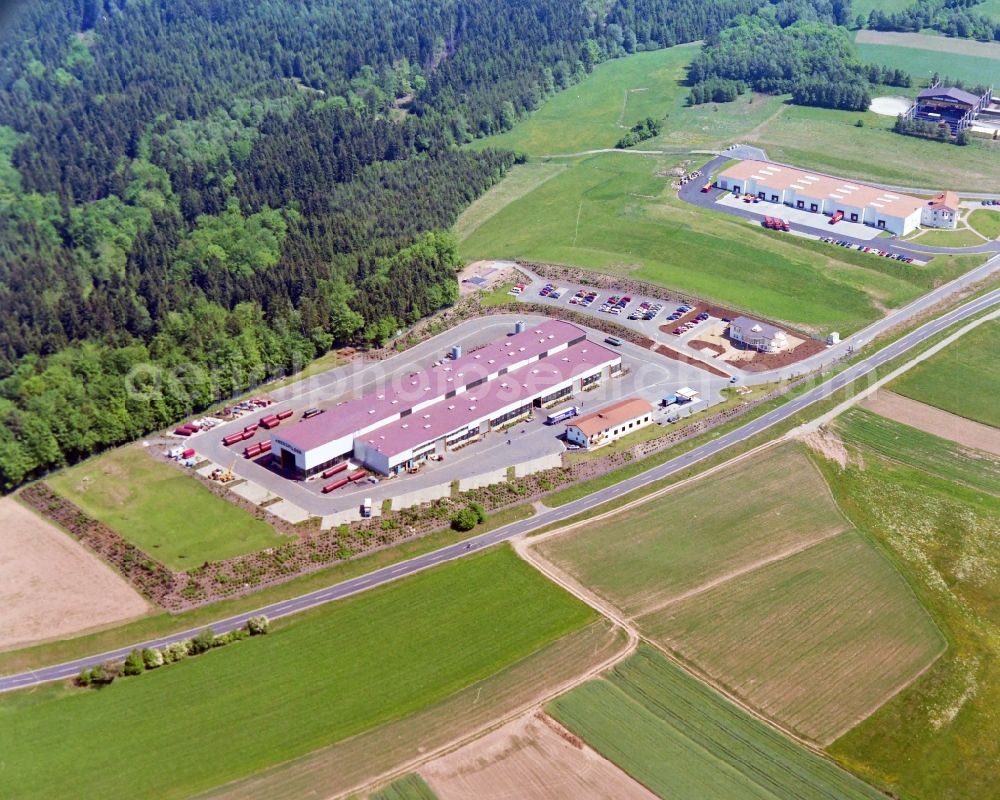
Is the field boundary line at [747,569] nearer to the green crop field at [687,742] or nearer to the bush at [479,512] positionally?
the green crop field at [687,742]

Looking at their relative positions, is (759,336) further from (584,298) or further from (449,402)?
(449,402)

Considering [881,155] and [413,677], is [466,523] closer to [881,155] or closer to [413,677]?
[413,677]

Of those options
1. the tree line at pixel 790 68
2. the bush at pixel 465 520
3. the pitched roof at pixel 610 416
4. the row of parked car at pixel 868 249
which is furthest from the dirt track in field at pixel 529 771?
the tree line at pixel 790 68

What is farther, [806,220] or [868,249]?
[806,220]

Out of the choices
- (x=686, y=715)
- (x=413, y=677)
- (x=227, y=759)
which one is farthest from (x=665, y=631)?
(x=227, y=759)

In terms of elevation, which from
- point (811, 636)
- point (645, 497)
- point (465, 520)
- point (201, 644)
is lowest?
point (811, 636)

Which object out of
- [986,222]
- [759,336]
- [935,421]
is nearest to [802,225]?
[986,222]

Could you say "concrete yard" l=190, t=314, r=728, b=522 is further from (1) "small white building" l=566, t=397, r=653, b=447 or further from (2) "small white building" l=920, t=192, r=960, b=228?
(2) "small white building" l=920, t=192, r=960, b=228

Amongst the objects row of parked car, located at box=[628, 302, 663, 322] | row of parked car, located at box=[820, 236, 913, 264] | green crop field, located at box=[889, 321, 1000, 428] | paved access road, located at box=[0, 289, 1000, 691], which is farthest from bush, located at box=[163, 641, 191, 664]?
row of parked car, located at box=[820, 236, 913, 264]

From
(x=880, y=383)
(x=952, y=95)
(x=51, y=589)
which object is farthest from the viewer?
(x=952, y=95)
